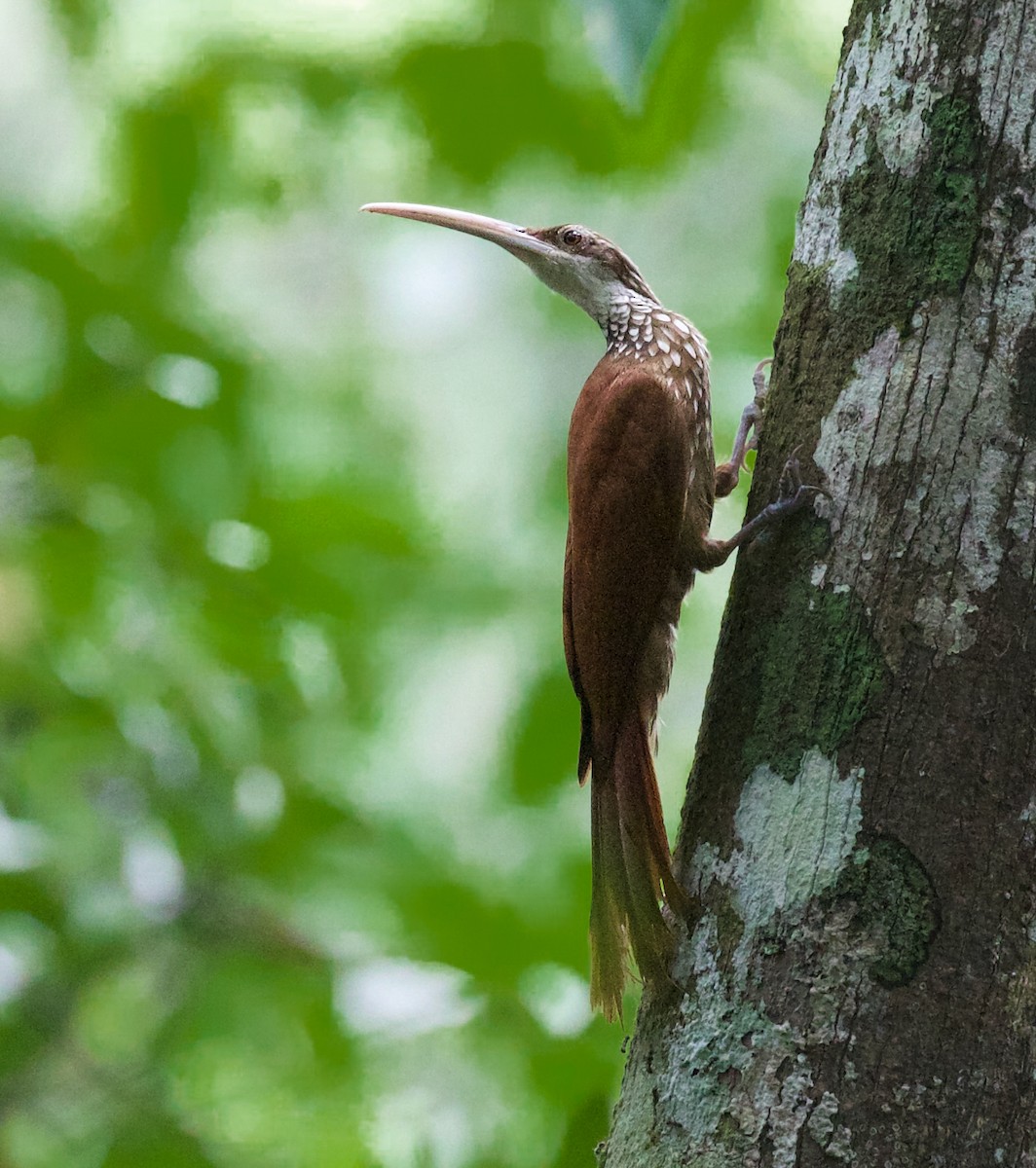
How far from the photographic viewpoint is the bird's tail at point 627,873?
66.1 inches

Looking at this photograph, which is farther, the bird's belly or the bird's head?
the bird's head

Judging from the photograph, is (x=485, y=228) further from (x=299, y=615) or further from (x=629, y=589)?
(x=629, y=589)

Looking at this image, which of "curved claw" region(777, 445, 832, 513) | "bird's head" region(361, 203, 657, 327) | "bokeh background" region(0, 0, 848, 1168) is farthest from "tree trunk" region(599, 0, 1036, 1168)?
"bird's head" region(361, 203, 657, 327)

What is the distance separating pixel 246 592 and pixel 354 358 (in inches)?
62.1

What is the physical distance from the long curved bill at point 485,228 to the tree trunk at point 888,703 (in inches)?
39.2

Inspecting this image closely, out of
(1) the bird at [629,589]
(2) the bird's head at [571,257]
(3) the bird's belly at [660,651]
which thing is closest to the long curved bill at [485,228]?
(2) the bird's head at [571,257]

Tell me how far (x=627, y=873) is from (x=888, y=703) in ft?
1.64

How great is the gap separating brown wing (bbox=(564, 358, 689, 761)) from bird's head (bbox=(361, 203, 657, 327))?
2.08 ft

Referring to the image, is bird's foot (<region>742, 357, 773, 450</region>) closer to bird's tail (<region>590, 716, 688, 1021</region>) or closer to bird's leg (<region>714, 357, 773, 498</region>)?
bird's leg (<region>714, 357, 773, 498</region>)

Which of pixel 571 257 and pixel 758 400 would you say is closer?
pixel 758 400

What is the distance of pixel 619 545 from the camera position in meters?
2.00

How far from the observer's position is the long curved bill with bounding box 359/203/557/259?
8.84 ft

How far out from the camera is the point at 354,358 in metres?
4.18

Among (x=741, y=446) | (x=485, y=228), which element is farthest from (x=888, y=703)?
(x=485, y=228)
